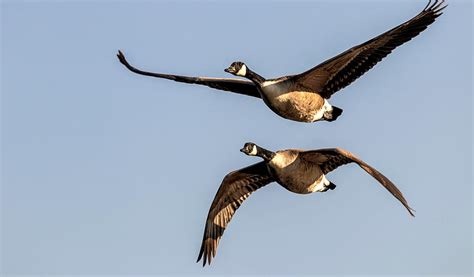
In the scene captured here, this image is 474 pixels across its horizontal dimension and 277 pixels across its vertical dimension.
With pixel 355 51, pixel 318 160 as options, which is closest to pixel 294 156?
pixel 318 160

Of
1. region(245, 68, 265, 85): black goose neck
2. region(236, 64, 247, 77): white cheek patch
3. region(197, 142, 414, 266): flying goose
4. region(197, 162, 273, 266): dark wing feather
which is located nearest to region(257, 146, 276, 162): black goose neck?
→ region(197, 142, 414, 266): flying goose

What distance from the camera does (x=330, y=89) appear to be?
21.6m

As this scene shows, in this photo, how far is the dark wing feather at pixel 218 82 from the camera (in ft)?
74.7

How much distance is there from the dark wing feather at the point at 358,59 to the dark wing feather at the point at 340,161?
89 cm

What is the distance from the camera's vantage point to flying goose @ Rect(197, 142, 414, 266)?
21.2m

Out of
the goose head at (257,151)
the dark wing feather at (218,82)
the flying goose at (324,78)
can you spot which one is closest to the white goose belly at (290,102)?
the flying goose at (324,78)

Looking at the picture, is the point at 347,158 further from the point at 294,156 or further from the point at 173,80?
the point at 173,80

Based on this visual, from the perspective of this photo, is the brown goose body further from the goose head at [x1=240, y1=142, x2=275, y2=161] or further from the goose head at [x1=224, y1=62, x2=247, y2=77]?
the goose head at [x1=224, y1=62, x2=247, y2=77]

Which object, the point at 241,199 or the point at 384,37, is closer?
the point at 384,37

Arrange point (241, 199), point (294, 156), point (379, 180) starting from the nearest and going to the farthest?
point (379, 180) < point (294, 156) < point (241, 199)

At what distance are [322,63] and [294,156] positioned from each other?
156 centimetres

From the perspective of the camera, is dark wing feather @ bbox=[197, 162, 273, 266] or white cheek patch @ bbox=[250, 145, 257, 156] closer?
white cheek patch @ bbox=[250, 145, 257, 156]

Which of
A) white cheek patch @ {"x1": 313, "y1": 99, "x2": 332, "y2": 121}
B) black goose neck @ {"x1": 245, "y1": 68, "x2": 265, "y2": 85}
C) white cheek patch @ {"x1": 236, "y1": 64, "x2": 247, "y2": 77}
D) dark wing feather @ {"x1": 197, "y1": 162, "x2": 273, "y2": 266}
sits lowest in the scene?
dark wing feather @ {"x1": 197, "y1": 162, "x2": 273, "y2": 266}

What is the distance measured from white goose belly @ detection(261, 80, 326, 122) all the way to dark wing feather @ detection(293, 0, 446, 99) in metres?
0.20
